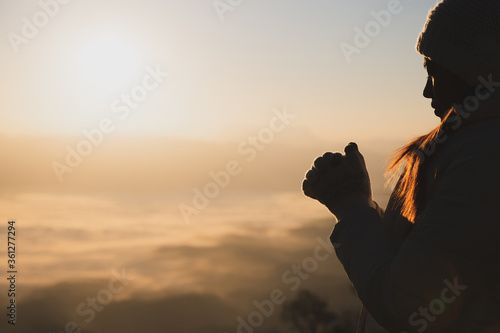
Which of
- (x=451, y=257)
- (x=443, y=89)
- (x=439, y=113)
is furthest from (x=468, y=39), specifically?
(x=451, y=257)

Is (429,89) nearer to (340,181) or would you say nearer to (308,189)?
(340,181)

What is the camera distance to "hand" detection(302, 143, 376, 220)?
8.95ft

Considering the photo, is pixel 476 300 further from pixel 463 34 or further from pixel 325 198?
pixel 463 34

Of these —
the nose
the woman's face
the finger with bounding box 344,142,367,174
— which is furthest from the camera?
the finger with bounding box 344,142,367,174

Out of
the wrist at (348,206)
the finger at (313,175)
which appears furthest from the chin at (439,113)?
the finger at (313,175)

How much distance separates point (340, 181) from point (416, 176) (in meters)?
0.35

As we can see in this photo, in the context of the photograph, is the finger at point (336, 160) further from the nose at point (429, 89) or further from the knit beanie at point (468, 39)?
the knit beanie at point (468, 39)

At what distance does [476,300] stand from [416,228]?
1.18 feet

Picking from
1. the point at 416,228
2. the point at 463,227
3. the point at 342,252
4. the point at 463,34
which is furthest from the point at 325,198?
the point at 463,34

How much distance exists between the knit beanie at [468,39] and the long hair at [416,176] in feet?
0.66

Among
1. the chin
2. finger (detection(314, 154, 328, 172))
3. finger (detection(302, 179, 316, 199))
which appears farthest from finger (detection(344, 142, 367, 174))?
the chin

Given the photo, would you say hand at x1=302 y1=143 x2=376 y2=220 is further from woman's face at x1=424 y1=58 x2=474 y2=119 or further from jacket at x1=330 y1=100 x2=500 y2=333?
woman's face at x1=424 y1=58 x2=474 y2=119

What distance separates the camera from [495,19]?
2453mm

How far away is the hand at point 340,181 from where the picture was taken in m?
2.73
